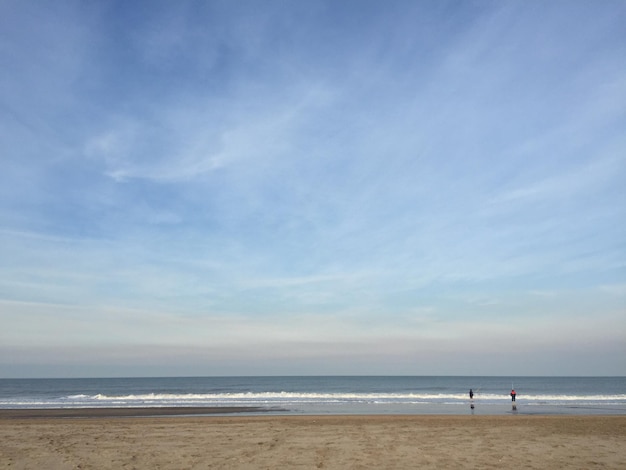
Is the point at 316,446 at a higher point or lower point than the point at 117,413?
higher

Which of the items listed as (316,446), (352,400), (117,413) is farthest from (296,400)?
(316,446)

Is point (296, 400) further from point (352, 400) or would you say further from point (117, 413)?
point (117, 413)

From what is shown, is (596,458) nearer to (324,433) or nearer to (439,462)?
(439,462)

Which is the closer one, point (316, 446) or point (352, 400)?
point (316, 446)

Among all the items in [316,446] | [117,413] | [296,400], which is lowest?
[296,400]

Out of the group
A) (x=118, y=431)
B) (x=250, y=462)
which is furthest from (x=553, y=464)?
(x=118, y=431)

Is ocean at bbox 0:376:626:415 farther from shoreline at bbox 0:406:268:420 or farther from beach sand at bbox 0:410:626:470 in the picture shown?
beach sand at bbox 0:410:626:470

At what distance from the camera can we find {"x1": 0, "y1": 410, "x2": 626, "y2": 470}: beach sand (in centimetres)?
1292

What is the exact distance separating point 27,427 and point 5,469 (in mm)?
11848

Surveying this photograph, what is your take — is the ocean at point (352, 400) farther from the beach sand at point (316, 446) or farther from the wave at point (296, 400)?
the beach sand at point (316, 446)

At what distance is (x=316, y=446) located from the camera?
1564 cm

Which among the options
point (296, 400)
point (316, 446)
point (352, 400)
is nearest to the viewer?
point (316, 446)

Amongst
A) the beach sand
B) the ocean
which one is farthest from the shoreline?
the beach sand

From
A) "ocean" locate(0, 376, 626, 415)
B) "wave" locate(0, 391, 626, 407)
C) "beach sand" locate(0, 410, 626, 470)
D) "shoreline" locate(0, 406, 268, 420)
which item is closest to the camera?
"beach sand" locate(0, 410, 626, 470)
